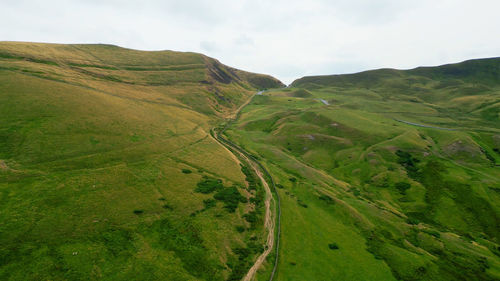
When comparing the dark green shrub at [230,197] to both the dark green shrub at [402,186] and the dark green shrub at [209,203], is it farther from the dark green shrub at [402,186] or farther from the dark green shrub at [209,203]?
the dark green shrub at [402,186]

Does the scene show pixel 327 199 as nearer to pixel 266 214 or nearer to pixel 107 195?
pixel 266 214

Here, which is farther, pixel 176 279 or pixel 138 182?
pixel 138 182

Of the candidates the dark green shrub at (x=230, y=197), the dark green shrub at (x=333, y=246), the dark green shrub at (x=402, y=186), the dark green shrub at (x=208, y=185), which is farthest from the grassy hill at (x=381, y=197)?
the dark green shrub at (x=208, y=185)

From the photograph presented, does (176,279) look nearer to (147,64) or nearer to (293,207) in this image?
(293,207)

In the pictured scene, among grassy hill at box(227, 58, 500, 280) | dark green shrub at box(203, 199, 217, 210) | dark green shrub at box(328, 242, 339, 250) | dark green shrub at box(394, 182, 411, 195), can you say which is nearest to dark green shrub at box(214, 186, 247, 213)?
dark green shrub at box(203, 199, 217, 210)

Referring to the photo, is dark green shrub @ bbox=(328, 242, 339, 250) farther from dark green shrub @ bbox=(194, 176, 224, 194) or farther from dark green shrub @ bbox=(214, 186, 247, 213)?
dark green shrub @ bbox=(194, 176, 224, 194)

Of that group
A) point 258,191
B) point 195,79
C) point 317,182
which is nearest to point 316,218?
point 258,191
